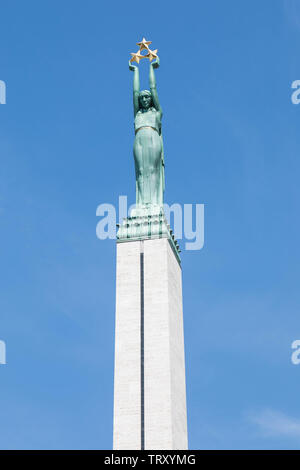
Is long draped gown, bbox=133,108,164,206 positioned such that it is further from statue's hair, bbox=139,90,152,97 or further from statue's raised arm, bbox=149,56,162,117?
Result: statue's hair, bbox=139,90,152,97

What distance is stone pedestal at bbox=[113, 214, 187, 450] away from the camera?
53.2 meters

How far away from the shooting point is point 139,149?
6400 centimetres

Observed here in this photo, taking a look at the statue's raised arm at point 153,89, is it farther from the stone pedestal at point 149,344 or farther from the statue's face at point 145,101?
the stone pedestal at point 149,344

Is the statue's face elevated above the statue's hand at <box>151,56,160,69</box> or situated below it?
below

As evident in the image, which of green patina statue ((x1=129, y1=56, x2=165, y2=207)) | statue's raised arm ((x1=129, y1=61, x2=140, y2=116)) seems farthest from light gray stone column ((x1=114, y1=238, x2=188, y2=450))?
statue's raised arm ((x1=129, y1=61, x2=140, y2=116))

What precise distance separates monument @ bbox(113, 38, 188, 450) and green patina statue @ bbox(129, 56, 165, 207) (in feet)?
0.26

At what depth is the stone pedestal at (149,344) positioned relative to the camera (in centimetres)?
5319

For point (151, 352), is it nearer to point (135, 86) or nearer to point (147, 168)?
point (147, 168)

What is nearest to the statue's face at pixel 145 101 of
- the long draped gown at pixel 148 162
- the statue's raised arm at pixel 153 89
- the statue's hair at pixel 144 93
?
the statue's hair at pixel 144 93

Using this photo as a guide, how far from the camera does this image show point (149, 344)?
55.9 meters
